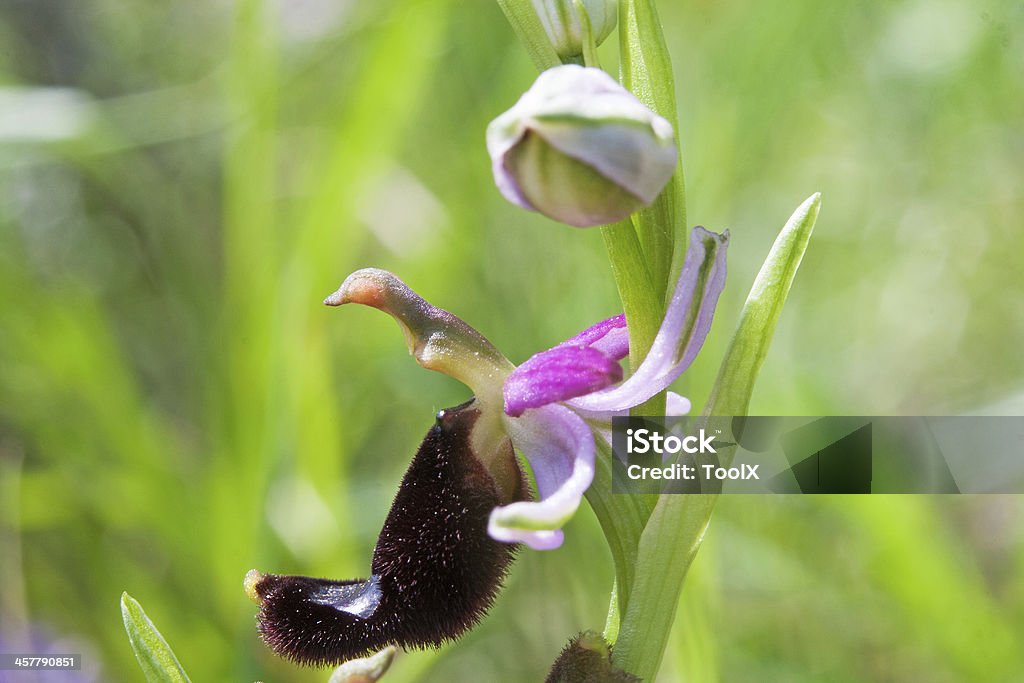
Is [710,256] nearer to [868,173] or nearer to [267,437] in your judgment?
[267,437]

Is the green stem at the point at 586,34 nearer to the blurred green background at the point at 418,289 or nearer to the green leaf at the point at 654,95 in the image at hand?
the green leaf at the point at 654,95

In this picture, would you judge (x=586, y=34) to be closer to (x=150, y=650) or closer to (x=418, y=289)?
(x=150, y=650)

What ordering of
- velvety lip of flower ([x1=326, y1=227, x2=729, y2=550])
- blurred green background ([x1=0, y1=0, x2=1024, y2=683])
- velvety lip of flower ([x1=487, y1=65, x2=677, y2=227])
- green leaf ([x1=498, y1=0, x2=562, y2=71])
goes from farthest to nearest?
blurred green background ([x1=0, y1=0, x2=1024, y2=683]) → green leaf ([x1=498, y1=0, x2=562, y2=71]) → velvety lip of flower ([x1=326, y1=227, x2=729, y2=550]) → velvety lip of flower ([x1=487, y1=65, x2=677, y2=227])

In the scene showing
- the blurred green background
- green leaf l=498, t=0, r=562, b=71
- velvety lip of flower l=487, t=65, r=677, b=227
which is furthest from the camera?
the blurred green background

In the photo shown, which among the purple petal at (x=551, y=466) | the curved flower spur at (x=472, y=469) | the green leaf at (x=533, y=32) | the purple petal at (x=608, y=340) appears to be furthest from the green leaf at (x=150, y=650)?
the green leaf at (x=533, y=32)

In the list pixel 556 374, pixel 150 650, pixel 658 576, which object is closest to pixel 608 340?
pixel 556 374

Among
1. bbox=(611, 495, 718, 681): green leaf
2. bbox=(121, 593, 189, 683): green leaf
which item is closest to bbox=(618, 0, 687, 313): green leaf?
bbox=(611, 495, 718, 681): green leaf

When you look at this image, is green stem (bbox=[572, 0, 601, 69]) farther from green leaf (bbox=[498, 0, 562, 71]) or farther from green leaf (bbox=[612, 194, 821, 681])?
green leaf (bbox=[612, 194, 821, 681])
